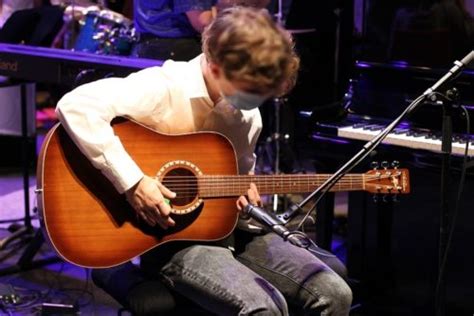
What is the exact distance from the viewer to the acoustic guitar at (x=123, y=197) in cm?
274

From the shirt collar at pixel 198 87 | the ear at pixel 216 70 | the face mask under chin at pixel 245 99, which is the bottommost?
the shirt collar at pixel 198 87

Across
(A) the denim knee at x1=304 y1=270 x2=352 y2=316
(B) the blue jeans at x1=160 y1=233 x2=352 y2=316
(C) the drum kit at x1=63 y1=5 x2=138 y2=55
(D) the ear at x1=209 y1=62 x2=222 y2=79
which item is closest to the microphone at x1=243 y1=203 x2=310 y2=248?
(B) the blue jeans at x1=160 y1=233 x2=352 y2=316

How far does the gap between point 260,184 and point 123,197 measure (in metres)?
0.45

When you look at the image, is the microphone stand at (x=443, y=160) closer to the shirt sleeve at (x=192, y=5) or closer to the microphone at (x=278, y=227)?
the microphone at (x=278, y=227)

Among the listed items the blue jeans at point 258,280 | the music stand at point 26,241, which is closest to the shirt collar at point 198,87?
the blue jeans at point 258,280

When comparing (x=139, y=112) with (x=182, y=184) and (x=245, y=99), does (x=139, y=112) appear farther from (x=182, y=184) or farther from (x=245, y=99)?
(x=245, y=99)

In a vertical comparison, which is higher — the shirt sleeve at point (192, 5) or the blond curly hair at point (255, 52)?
the blond curly hair at point (255, 52)

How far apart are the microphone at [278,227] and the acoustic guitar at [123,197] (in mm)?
282

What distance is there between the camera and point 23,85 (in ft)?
14.7

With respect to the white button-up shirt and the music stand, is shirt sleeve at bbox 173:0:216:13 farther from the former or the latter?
the white button-up shirt

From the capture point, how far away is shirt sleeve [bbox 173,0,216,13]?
4410mm

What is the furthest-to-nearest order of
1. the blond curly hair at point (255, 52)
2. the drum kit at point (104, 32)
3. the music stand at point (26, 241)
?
the drum kit at point (104, 32), the music stand at point (26, 241), the blond curly hair at point (255, 52)

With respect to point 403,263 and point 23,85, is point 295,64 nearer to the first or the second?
point 403,263

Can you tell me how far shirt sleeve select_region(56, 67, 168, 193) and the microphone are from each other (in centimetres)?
39
